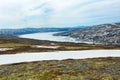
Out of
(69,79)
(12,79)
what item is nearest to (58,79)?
(69,79)

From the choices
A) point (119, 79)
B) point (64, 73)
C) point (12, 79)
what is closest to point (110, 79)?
point (119, 79)

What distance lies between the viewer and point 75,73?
53.1m

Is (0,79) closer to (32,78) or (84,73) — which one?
(32,78)

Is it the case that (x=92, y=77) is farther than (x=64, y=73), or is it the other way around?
(x=64, y=73)

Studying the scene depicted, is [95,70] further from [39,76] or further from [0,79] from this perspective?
[0,79]

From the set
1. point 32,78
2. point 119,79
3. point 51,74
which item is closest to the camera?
point 119,79

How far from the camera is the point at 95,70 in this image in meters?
56.2

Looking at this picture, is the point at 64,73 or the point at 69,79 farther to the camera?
the point at 64,73

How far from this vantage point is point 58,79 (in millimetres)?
47562

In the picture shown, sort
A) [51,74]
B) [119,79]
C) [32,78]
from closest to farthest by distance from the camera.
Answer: [119,79], [32,78], [51,74]

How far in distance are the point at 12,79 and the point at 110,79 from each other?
1919cm

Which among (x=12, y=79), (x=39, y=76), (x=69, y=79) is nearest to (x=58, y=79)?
(x=69, y=79)

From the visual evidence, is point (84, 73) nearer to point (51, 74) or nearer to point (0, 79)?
point (51, 74)

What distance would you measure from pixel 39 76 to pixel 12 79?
552cm
